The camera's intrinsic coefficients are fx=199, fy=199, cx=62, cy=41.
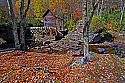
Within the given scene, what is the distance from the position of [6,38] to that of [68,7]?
19639 mm

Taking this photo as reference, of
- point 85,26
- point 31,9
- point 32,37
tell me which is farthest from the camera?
point 31,9

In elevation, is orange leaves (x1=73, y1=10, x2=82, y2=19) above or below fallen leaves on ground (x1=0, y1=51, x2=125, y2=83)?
above

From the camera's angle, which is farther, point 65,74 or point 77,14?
point 77,14

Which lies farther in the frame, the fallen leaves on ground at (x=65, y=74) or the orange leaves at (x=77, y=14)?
the orange leaves at (x=77, y=14)

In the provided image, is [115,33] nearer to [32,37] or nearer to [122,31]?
[122,31]

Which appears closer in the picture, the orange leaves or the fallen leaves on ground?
the fallen leaves on ground

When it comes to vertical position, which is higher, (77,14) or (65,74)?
(77,14)

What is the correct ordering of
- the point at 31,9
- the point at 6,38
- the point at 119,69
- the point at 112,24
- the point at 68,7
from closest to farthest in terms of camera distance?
the point at 119,69, the point at 6,38, the point at 112,24, the point at 68,7, the point at 31,9

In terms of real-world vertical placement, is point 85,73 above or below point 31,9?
below

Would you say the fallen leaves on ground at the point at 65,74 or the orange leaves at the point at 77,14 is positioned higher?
the orange leaves at the point at 77,14

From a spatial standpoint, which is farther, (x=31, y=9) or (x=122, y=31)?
(x=31, y=9)

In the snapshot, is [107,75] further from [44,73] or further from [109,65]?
[44,73]

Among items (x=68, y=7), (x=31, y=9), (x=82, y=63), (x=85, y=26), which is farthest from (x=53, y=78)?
(x=31, y=9)

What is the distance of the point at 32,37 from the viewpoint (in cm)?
2998
